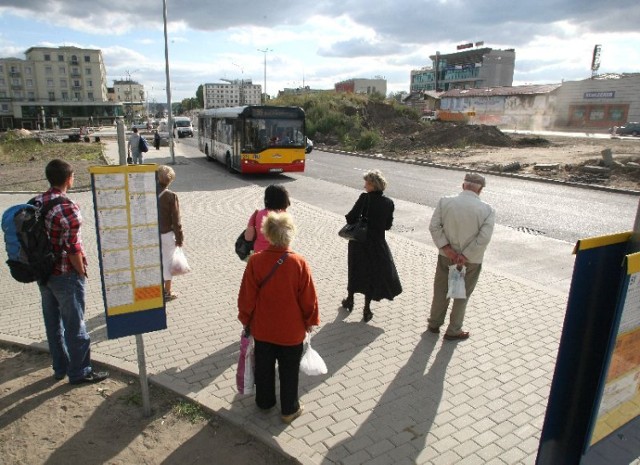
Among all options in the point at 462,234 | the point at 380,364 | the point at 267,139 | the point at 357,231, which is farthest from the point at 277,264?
the point at 267,139

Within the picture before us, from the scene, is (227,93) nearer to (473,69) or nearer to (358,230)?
(473,69)

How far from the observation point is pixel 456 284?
5.14m

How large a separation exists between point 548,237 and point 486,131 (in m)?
27.7

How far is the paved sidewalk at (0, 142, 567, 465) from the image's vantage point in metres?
3.68

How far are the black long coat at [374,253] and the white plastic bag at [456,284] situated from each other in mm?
710

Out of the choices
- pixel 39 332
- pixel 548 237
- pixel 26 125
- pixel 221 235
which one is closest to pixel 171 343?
pixel 39 332

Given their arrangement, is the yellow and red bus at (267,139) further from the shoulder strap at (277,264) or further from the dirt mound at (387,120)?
the dirt mound at (387,120)

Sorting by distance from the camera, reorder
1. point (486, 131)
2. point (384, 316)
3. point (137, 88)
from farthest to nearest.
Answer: point (137, 88) → point (486, 131) → point (384, 316)

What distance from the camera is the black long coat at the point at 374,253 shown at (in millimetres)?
5508

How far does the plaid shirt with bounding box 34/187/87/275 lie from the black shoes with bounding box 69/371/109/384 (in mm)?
1042

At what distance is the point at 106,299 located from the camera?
359cm

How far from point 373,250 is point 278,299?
2261 millimetres

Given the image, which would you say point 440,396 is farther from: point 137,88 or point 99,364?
point 137,88

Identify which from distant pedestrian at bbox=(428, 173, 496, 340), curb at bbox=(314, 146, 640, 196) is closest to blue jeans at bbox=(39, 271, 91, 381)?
distant pedestrian at bbox=(428, 173, 496, 340)
